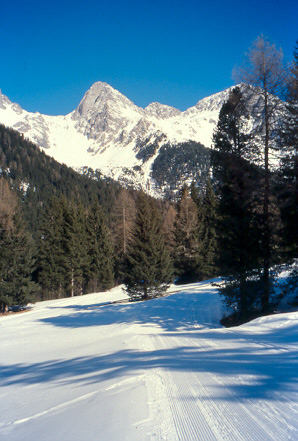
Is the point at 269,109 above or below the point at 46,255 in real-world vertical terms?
above

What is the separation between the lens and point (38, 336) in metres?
8.80

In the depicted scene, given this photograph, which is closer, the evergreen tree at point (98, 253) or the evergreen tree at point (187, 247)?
the evergreen tree at point (187, 247)

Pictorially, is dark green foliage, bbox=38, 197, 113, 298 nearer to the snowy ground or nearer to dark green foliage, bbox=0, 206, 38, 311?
dark green foliage, bbox=0, 206, 38, 311

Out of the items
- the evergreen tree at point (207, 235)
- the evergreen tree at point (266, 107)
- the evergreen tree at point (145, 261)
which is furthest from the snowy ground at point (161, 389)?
the evergreen tree at point (207, 235)

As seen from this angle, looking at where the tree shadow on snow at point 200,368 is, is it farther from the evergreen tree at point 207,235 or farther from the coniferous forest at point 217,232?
the evergreen tree at point 207,235

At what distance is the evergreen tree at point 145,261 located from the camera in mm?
20391

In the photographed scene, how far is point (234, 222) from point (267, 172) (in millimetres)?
2438

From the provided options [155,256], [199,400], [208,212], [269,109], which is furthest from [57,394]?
[208,212]

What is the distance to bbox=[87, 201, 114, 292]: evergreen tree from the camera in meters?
34.0

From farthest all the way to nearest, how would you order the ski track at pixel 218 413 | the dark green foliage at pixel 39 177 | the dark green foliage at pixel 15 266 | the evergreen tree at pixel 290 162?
the dark green foliage at pixel 39 177 < the dark green foliage at pixel 15 266 < the evergreen tree at pixel 290 162 < the ski track at pixel 218 413

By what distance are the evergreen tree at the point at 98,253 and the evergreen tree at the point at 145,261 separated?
13.5 m

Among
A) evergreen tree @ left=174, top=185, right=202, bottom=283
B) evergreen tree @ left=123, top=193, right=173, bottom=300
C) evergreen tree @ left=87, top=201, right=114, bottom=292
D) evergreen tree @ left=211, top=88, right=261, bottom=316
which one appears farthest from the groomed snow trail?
evergreen tree @ left=87, top=201, right=114, bottom=292

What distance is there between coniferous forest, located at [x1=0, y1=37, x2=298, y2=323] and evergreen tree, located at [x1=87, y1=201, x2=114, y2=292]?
134 millimetres

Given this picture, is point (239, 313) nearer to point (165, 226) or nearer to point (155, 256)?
point (155, 256)
